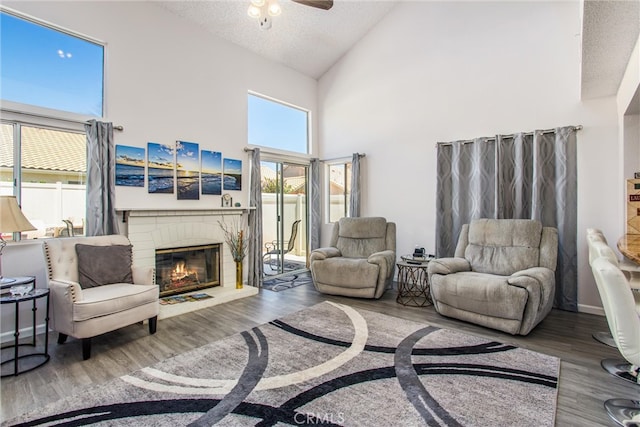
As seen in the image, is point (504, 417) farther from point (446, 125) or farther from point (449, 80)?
point (449, 80)

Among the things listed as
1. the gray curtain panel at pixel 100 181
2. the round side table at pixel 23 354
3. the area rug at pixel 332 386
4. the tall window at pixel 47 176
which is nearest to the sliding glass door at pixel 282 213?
the gray curtain panel at pixel 100 181

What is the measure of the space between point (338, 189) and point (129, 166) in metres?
3.50

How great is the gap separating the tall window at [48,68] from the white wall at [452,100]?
12.0ft

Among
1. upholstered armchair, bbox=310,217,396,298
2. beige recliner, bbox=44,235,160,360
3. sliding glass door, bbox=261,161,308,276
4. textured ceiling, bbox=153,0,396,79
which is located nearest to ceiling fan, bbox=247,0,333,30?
textured ceiling, bbox=153,0,396,79

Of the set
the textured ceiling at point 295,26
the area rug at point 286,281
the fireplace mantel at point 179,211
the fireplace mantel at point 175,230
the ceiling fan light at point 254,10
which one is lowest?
the area rug at point 286,281

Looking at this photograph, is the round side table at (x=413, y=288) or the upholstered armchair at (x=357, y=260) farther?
the upholstered armchair at (x=357, y=260)

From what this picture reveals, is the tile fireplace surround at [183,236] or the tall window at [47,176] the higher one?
the tall window at [47,176]

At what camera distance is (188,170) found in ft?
14.2

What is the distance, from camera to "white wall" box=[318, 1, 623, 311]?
12.0ft

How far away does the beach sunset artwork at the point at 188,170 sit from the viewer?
4.24 m

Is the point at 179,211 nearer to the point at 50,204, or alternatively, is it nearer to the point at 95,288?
the point at 50,204

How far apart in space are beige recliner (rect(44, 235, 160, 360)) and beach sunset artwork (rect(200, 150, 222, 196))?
1370 millimetres

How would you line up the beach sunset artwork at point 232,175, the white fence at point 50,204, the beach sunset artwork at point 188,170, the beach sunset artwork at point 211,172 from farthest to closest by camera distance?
the beach sunset artwork at point 232,175 → the beach sunset artwork at point 211,172 → the beach sunset artwork at point 188,170 → the white fence at point 50,204

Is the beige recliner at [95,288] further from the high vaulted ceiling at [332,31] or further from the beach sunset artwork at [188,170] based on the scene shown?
the high vaulted ceiling at [332,31]
